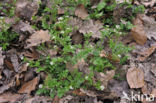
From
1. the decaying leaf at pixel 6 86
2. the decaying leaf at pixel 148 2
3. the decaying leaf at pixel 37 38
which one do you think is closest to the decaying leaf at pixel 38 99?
the decaying leaf at pixel 6 86

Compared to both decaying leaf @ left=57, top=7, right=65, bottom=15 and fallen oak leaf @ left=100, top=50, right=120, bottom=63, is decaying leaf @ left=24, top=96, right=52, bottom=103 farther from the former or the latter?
decaying leaf @ left=57, top=7, right=65, bottom=15

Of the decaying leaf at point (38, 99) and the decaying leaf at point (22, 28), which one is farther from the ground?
the decaying leaf at point (22, 28)

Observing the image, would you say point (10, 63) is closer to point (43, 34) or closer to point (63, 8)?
point (43, 34)

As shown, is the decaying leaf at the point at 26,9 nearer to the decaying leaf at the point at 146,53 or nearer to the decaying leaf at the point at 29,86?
the decaying leaf at the point at 29,86

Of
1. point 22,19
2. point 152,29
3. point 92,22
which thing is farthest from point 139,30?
point 22,19

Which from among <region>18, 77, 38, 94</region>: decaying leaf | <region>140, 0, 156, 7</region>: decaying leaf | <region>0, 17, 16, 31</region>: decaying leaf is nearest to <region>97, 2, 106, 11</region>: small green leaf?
<region>140, 0, 156, 7</region>: decaying leaf

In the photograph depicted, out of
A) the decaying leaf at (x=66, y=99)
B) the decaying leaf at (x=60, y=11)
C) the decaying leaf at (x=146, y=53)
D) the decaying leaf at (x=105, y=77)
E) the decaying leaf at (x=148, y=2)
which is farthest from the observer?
the decaying leaf at (x=148, y=2)
